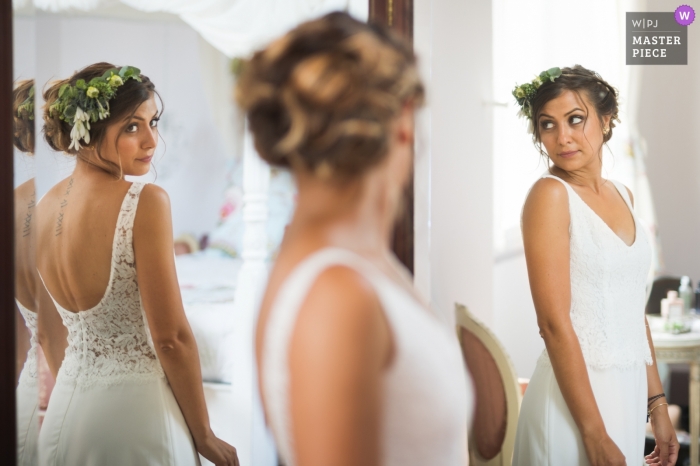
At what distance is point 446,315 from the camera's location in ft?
6.91

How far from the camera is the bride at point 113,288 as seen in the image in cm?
172

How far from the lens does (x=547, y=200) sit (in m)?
1.81

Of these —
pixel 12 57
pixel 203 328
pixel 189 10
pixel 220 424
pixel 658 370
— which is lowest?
pixel 220 424

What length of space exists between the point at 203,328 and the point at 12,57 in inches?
37.9

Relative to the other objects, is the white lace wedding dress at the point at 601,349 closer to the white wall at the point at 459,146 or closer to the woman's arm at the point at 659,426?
the woman's arm at the point at 659,426

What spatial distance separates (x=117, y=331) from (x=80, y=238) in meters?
0.27

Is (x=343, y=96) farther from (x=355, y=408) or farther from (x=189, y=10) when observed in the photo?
(x=189, y=10)

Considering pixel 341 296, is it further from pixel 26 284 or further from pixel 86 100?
pixel 26 284

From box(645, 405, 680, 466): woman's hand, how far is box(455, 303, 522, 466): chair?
0.40 meters

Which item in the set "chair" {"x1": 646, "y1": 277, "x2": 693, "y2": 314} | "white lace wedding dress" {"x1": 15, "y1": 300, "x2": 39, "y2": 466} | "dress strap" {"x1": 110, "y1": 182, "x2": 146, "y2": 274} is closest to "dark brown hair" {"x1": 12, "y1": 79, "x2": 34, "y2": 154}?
"dress strap" {"x1": 110, "y1": 182, "x2": 146, "y2": 274}

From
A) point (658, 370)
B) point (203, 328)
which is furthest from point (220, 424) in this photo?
point (658, 370)

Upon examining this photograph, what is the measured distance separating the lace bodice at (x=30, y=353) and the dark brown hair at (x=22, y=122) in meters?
0.46

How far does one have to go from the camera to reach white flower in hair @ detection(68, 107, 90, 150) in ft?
5.67

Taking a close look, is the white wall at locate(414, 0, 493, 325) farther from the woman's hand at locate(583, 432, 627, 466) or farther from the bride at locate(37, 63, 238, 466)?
the bride at locate(37, 63, 238, 466)
